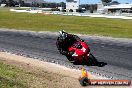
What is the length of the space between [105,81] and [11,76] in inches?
142

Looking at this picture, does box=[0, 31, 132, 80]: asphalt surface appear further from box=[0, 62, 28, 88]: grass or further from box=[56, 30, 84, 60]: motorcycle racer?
box=[0, 62, 28, 88]: grass

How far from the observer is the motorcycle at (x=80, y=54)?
17281 mm

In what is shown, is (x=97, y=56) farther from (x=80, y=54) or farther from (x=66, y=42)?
(x=80, y=54)

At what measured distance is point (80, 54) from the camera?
17.3 m

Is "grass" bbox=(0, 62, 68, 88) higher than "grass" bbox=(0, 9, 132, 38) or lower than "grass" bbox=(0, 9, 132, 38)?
higher

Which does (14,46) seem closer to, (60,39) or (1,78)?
(60,39)

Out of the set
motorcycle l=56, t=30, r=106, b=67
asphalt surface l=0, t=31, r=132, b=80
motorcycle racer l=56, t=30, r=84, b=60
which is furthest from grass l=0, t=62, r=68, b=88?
motorcycle racer l=56, t=30, r=84, b=60

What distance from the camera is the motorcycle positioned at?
→ 1728cm

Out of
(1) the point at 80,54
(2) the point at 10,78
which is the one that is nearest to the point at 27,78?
(2) the point at 10,78

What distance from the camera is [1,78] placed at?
40.6 feet

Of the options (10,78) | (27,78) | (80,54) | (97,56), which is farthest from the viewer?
(97,56)

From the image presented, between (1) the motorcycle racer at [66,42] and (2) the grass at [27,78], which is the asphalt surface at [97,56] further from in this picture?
(2) the grass at [27,78]

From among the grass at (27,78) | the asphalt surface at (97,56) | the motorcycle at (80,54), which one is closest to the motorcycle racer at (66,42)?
the motorcycle at (80,54)

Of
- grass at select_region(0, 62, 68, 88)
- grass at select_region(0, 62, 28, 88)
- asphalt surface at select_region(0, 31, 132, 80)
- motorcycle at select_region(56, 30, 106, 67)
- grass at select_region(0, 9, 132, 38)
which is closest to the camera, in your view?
grass at select_region(0, 62, 28, 88)
